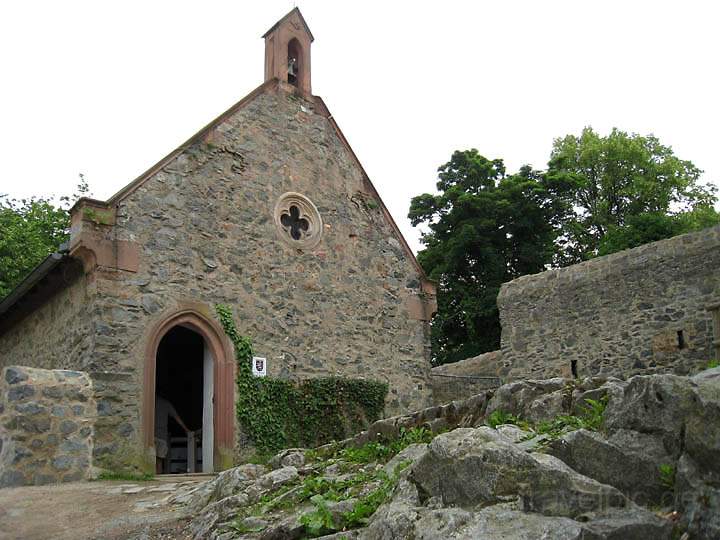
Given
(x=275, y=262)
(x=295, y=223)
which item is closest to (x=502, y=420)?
(x=275, y=262)

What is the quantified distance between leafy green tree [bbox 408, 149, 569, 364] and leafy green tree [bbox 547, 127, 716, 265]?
2.08 metres

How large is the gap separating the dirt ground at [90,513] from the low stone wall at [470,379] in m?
8.03

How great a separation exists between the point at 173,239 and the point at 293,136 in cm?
370

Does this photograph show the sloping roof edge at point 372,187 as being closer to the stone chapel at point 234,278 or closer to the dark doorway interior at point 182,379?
the stone chapel at point 234,278

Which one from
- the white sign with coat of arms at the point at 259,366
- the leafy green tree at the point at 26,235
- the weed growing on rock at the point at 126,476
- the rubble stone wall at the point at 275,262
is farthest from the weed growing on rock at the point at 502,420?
the leafy green tree at the point at 26,235

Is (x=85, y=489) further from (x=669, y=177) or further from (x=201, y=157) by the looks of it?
(x=669, y=177)

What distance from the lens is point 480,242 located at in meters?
29.2

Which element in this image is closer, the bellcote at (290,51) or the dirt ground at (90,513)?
the dirt ground at (90,513)

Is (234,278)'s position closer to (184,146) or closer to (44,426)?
(184,146)

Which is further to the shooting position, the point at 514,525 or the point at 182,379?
the point at 182,379

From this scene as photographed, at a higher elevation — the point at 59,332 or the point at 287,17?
the point at 287,17

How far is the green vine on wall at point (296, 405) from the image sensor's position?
504 inches

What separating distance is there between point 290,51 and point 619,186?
76.4ft

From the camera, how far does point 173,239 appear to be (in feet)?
40.8
